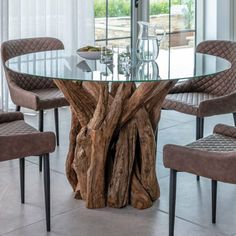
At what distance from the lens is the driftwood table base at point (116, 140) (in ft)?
9.92

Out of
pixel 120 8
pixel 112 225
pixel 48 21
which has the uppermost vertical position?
pixel 120 8

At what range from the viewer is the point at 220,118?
5328 mm

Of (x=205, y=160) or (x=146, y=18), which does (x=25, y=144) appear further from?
(x=146, y=18)

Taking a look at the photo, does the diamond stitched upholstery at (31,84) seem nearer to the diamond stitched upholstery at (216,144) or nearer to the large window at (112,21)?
the diamond stitched upholstery at (216,144)

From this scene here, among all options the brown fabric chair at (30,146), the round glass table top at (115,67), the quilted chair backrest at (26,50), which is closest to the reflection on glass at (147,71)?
the round glass table top at (115,67)

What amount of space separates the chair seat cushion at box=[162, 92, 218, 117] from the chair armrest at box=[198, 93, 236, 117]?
4cm

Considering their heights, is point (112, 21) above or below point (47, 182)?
above

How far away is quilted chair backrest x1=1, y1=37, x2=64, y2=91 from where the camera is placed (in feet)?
13.3

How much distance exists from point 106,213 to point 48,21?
9.00ft

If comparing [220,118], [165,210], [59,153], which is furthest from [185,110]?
[220,118]

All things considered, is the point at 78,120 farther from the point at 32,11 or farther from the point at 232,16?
the point at 232,16

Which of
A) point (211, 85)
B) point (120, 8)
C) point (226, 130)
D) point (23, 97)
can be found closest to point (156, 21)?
point (120, 8)

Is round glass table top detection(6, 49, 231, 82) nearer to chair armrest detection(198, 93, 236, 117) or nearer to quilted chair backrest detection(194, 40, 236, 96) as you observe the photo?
chair armrest detection(198, 93, 236, 117)

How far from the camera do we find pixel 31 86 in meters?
4.19
